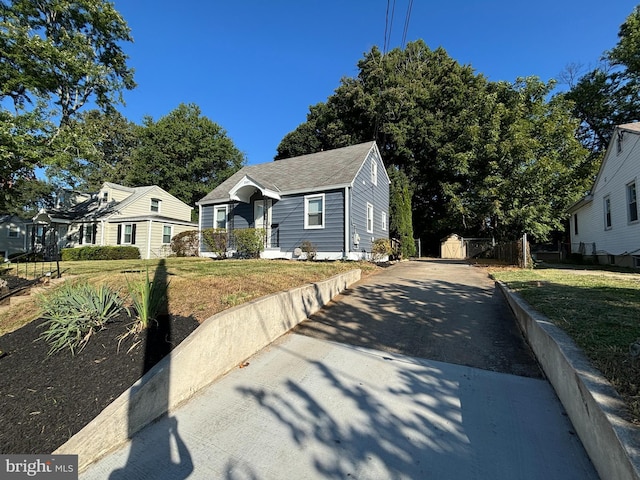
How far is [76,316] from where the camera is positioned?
344cm

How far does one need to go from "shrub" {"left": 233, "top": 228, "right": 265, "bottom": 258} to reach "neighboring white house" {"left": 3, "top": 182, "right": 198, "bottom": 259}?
9650 millimetres

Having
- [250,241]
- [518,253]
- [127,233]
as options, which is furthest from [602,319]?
[127,233]

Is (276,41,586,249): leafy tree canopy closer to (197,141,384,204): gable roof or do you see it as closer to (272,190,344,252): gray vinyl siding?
(197,141,384,204): gable roof

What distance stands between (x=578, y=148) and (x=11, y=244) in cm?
3931

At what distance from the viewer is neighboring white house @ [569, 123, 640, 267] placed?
11.3 meters

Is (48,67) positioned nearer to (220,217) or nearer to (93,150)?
(93,150)

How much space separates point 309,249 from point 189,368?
1011cm

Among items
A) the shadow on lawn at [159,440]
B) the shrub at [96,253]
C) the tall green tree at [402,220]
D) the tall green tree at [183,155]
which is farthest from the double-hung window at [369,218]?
the tall green tree at [183,155]

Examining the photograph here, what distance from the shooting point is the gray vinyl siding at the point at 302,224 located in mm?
12789

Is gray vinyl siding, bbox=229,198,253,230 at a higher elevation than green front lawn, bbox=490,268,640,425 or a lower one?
higher

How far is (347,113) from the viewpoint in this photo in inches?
1046

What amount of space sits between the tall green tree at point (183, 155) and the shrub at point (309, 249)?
24980 millimetres

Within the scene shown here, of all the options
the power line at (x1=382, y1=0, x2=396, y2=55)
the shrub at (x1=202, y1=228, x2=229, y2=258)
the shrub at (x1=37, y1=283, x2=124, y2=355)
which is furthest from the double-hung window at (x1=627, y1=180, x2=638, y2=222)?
the shrub at (x1=202, y1=228, x2=229, y2=258)

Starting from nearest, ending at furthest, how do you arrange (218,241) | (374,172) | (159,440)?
(159,440), (218,241), (374,172)
